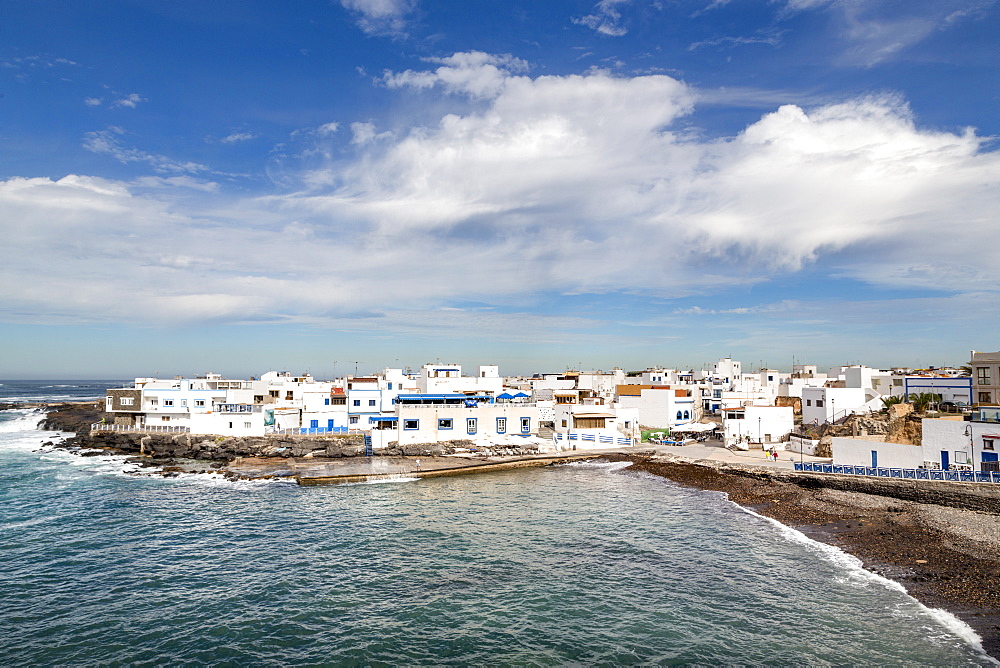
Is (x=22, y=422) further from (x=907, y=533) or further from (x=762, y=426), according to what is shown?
(x=907, y=533)

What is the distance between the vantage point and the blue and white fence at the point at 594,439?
55.9m

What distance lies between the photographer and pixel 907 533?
85.9 feet

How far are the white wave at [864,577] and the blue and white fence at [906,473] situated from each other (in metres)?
9.07

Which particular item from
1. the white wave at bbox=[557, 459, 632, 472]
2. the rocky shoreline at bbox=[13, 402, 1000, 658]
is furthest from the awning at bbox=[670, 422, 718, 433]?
the white wave at bbox=[557, 459, 632, 472]

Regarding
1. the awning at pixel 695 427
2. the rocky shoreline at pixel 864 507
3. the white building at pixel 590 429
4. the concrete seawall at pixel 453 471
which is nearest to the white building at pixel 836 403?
the awning at pixel 695 427

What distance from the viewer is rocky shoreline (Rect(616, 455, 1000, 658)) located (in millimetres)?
19578

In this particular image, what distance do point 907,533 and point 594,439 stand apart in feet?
103

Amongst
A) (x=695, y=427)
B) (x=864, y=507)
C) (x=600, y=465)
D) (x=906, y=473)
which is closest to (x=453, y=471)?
(x=600, y=465)

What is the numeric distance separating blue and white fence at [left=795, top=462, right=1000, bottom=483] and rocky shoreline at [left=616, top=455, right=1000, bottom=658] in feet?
5.08

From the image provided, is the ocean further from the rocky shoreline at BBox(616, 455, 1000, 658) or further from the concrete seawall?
the concrete seawall

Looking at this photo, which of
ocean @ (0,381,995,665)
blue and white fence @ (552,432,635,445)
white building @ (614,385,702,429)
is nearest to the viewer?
ocean @ (0,381,995,665)

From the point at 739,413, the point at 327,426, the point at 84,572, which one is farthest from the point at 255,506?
the point at 739,413

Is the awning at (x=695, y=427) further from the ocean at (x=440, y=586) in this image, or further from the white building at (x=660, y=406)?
the ocean at (x=440, y=586)

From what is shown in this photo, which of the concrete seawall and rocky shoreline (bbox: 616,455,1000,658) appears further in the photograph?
the concrete seawall
